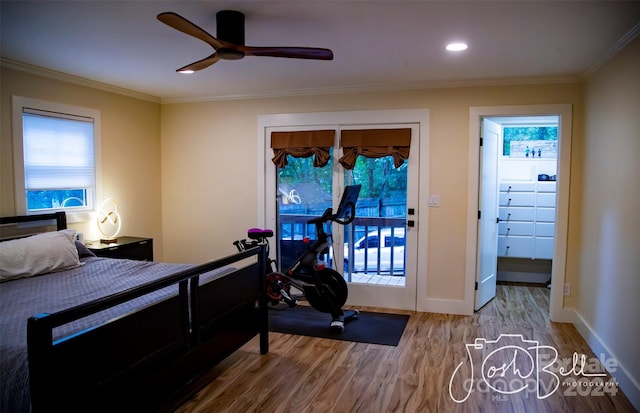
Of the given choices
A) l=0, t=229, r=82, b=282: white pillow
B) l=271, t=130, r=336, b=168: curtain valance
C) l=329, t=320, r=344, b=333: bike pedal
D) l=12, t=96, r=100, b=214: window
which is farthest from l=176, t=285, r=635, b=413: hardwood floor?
l=12, t=96, r=100, b=214: window

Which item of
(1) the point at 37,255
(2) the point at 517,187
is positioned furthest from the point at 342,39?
(2) the point at 517,187

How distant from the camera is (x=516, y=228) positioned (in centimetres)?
577

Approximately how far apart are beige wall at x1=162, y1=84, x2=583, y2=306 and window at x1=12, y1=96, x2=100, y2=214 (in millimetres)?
1076

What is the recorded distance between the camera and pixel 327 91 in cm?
471

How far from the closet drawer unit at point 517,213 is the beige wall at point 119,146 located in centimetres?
454

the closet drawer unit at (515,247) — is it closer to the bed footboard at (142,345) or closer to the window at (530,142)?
the window at (530,142)

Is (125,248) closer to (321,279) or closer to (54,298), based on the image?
(54,298)

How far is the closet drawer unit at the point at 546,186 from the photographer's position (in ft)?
18.5

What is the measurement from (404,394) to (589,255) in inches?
86.4

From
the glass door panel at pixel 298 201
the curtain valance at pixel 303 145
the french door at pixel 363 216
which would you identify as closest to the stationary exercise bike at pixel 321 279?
the french door at pixel 363 216

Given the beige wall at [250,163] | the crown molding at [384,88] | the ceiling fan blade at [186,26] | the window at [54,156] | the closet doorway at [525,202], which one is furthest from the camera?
the closet doorway at [525,202]

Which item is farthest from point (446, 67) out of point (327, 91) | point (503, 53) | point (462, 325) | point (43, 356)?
point (43, 356)

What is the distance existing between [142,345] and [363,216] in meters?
3.01

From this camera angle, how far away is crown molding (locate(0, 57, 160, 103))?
145 inches
